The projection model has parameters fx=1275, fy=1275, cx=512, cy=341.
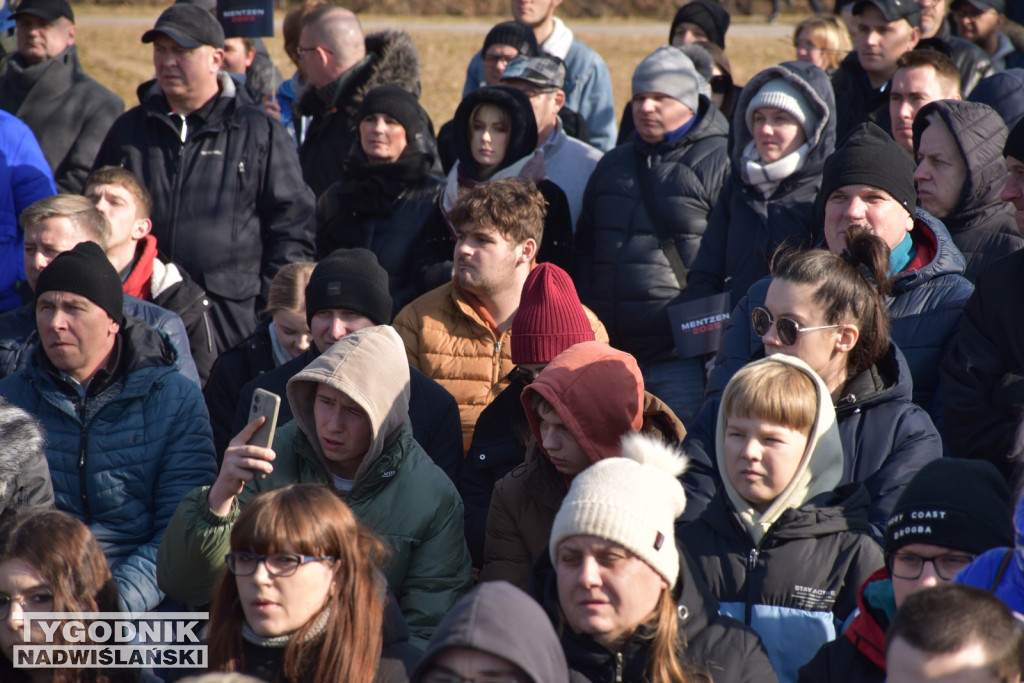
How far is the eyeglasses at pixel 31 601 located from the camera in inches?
142

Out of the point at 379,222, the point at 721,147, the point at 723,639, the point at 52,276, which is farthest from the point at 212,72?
the point at 723,639

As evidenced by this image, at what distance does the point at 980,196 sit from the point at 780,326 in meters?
1.49

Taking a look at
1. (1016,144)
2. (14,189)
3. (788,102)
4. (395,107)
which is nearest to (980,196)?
(1016,144)

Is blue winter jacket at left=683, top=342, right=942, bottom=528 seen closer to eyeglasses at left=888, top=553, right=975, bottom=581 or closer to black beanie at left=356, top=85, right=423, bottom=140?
eyeglasses at left=888, top=553, right=975, bottom=581

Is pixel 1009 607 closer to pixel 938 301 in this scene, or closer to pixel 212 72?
pixel 938 301

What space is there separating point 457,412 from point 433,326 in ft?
1.78

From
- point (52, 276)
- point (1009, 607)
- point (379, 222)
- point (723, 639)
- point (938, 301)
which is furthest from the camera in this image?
point (379, 222)

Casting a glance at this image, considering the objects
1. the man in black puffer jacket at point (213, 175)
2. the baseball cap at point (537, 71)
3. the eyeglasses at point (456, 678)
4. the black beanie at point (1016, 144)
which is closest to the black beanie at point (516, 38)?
the baseball cap at point (537, 71)

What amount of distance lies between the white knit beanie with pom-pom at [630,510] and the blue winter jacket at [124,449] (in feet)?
6.27

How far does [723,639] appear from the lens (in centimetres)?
331

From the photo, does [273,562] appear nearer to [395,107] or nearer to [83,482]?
[83,482]

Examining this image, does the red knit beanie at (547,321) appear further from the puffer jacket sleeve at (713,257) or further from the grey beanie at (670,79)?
the grey beanie at (670,79)

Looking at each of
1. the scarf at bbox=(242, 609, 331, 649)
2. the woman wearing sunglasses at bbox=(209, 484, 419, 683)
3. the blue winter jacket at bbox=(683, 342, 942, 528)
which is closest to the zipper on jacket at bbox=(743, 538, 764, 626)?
the blue winter jacket at bbox=(683, 342, 942, 528)

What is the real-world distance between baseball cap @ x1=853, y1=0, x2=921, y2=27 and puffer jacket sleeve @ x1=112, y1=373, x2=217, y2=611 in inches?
171
